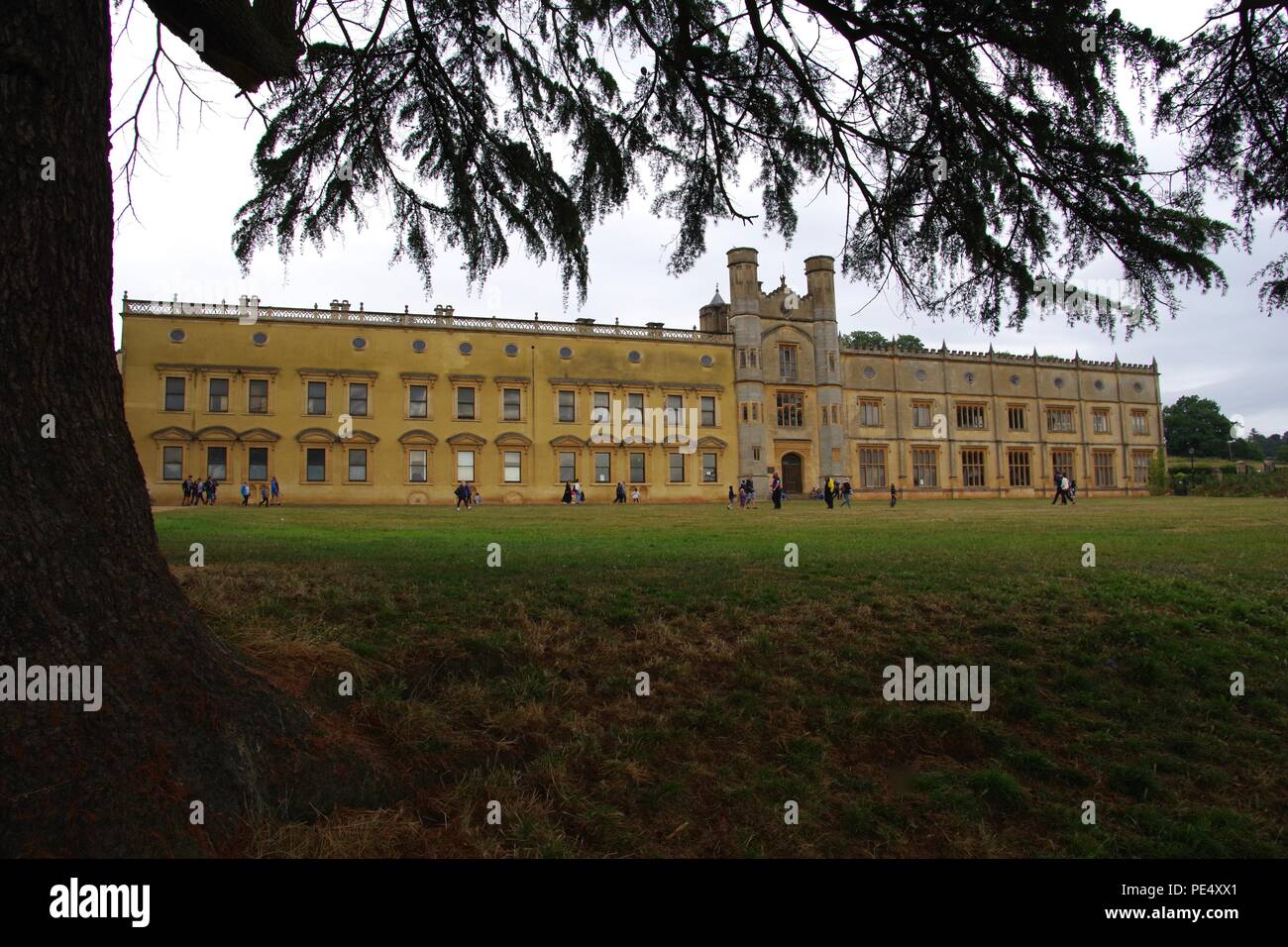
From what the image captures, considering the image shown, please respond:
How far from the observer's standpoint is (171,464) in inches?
1526

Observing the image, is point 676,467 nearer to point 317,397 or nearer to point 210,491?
point 317,397

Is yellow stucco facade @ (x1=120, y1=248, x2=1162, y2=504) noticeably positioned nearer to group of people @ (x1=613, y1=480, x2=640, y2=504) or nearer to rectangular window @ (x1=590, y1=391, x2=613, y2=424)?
rectangular window @ (x1=590, y1=391, x2=613, y2=424)

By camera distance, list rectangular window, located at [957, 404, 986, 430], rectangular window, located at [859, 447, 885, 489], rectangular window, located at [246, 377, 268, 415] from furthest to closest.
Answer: rectangular window, located at [957, 404, 986, 430], rectangular window, located at [859, 447, 885, 489], rectangular window, located at [246, 377, 268, 415]

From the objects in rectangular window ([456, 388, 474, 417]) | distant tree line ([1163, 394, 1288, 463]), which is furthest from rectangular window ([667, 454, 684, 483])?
distant tree line ([1163, 394, 1288, 463])

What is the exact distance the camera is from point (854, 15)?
17.5 ft

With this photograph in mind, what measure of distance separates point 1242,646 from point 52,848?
8547mm

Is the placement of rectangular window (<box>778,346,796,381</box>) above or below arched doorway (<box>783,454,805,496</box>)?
above

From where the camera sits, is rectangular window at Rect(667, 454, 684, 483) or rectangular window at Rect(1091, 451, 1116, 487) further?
rectangular window at Rect(1091, 451, 1116, 487)

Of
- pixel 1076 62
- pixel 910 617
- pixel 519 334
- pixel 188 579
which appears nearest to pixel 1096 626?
pixel 910 617

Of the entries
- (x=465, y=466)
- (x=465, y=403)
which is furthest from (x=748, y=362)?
(x=465, y=466)

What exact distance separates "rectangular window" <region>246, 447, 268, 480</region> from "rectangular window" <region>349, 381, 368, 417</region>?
4.91m

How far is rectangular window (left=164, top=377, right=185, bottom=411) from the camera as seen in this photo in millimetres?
38906

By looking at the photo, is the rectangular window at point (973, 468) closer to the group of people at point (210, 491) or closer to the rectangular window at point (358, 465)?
the rectangular window at point (358, 465)
